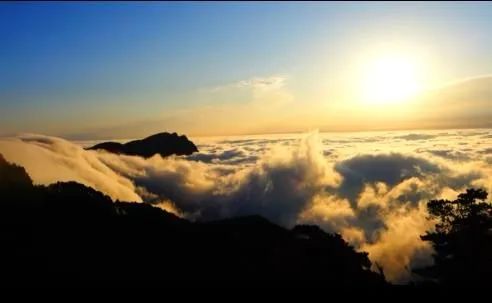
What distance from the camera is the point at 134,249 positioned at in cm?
9269

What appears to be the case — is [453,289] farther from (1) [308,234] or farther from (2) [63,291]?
(1) [308,234]

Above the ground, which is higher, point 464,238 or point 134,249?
point 464,238

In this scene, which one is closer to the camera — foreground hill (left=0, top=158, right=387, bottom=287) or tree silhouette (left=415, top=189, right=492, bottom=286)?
tree silhouette (left=415, top=189, right=492, bottom=286)

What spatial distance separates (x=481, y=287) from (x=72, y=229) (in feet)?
233

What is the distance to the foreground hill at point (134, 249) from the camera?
3113 inches

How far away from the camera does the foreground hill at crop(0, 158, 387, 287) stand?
79062mm

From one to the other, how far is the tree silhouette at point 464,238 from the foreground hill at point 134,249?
27425mm

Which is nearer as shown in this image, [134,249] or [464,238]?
[464,238]

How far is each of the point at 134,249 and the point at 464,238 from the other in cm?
5961

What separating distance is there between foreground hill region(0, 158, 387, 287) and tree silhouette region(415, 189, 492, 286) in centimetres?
2742

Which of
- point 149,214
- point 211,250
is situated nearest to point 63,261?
point 211,250

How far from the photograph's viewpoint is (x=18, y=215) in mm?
92125

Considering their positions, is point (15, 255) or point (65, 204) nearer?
point (15, 255)

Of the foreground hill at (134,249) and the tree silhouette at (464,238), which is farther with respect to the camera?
the foreground hill at (134,249)
